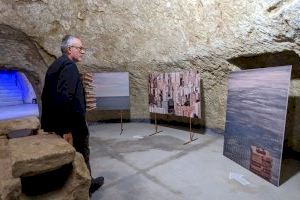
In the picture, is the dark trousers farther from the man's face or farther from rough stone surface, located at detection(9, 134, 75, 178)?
the man's face

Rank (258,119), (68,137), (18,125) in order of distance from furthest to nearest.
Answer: (258,119), (18,125), (68,137)

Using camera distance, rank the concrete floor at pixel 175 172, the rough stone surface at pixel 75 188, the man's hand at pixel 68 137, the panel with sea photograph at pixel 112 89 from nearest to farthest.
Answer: the rough stone surface at pixel 75 188, the man's hand at pixel 68 137, the concrete floor at pixel 175 172, the panel with sea photograph at pixel 112 89

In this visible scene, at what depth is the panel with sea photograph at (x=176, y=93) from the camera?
4.85 metres

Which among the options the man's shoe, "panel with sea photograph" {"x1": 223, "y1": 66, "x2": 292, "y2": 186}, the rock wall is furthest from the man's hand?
the rock wall

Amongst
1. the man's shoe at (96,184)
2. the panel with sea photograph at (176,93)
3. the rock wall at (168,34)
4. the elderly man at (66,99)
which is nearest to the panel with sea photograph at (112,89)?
the panel with sea photograph at (176,93)

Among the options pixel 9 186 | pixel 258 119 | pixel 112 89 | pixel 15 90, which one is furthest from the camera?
pixel 15 90

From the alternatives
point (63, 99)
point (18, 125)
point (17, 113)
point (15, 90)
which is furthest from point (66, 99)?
point (15, 90)

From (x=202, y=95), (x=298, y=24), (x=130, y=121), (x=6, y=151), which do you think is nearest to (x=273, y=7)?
(x=298, y=24)

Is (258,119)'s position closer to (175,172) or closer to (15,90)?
(175,172)

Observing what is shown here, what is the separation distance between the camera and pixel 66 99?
2.51 m

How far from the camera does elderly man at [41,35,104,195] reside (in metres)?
2.53

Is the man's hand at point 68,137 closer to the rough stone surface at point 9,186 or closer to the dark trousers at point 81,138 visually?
the dark trousers at point 81,138

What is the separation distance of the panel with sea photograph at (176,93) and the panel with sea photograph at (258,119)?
1014 mm

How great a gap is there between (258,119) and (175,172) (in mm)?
1367
